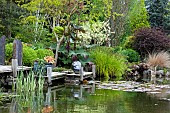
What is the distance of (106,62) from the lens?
16688 millimetres

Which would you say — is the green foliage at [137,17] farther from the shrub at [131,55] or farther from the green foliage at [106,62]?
the green foliage at [106,62]

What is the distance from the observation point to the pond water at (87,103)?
841 centimetres

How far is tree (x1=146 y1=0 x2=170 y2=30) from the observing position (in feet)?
95.1

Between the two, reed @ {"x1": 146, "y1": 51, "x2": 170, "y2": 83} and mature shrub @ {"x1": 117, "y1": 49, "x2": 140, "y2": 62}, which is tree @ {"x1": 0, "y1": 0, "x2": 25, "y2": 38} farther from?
reed @ {"x1": 146, "y1": 51, "x2": 170, "y2": 83}

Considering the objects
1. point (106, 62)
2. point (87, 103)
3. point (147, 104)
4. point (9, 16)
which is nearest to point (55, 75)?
point (106, 62)

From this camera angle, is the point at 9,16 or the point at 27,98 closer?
the point at 27,98

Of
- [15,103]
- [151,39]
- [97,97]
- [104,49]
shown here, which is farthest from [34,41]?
[15,103]

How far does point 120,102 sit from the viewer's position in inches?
386

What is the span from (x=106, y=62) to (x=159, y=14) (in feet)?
44.2

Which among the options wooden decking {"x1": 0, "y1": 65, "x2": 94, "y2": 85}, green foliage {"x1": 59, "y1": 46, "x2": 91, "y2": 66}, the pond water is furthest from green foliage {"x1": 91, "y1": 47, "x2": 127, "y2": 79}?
the pond water

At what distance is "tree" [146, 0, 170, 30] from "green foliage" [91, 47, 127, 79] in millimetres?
12663

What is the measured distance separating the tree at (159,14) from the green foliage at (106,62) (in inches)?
499

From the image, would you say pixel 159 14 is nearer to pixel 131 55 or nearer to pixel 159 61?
pixel 131 55

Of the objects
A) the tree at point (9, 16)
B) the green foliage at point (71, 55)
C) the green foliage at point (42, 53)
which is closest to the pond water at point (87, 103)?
the green foliage at point (42, 53)
